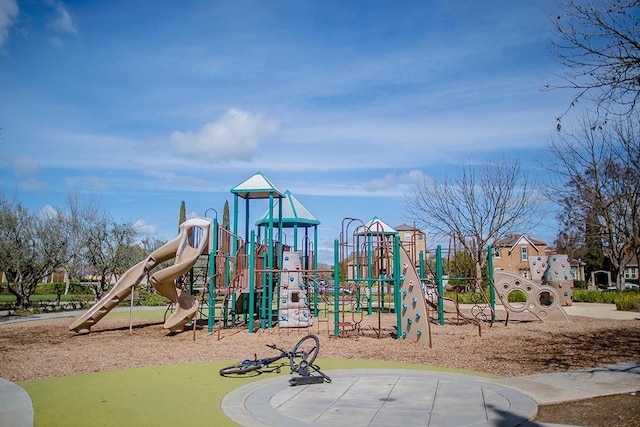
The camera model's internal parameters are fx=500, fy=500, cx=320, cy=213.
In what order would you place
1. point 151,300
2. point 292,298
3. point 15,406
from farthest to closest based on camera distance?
point 151,300 < point 292,298 < point 15,406

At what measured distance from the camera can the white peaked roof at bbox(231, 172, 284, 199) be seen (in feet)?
56.9

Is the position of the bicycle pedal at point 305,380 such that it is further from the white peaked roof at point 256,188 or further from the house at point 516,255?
the house at point 516,255

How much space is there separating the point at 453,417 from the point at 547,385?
2.42 meters

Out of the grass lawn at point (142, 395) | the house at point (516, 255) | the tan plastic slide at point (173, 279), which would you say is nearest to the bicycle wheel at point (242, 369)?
the grass lawn at point (142, 395)

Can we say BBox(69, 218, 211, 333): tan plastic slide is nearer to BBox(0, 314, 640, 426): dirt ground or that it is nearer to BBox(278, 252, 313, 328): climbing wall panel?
BBox(0, 314, 640, 426): dirt ground

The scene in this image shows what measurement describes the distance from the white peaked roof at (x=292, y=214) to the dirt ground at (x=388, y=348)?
6152mm

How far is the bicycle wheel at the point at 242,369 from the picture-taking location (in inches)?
354

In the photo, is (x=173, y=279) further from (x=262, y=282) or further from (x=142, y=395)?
(x=142, y=395)

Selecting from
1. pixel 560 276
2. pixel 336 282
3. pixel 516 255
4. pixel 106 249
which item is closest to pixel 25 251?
pixel 106 249

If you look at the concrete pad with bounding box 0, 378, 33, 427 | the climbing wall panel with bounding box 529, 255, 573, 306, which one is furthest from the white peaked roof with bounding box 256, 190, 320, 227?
the concrete pad with bounding box 0, 378, 33, 427

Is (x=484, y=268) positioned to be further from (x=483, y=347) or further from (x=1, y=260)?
(x=1, y=260)

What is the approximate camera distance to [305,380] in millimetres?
8094

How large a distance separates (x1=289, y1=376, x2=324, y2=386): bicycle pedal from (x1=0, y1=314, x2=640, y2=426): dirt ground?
294 centimetres

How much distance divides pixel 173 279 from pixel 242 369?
21.8 ft
